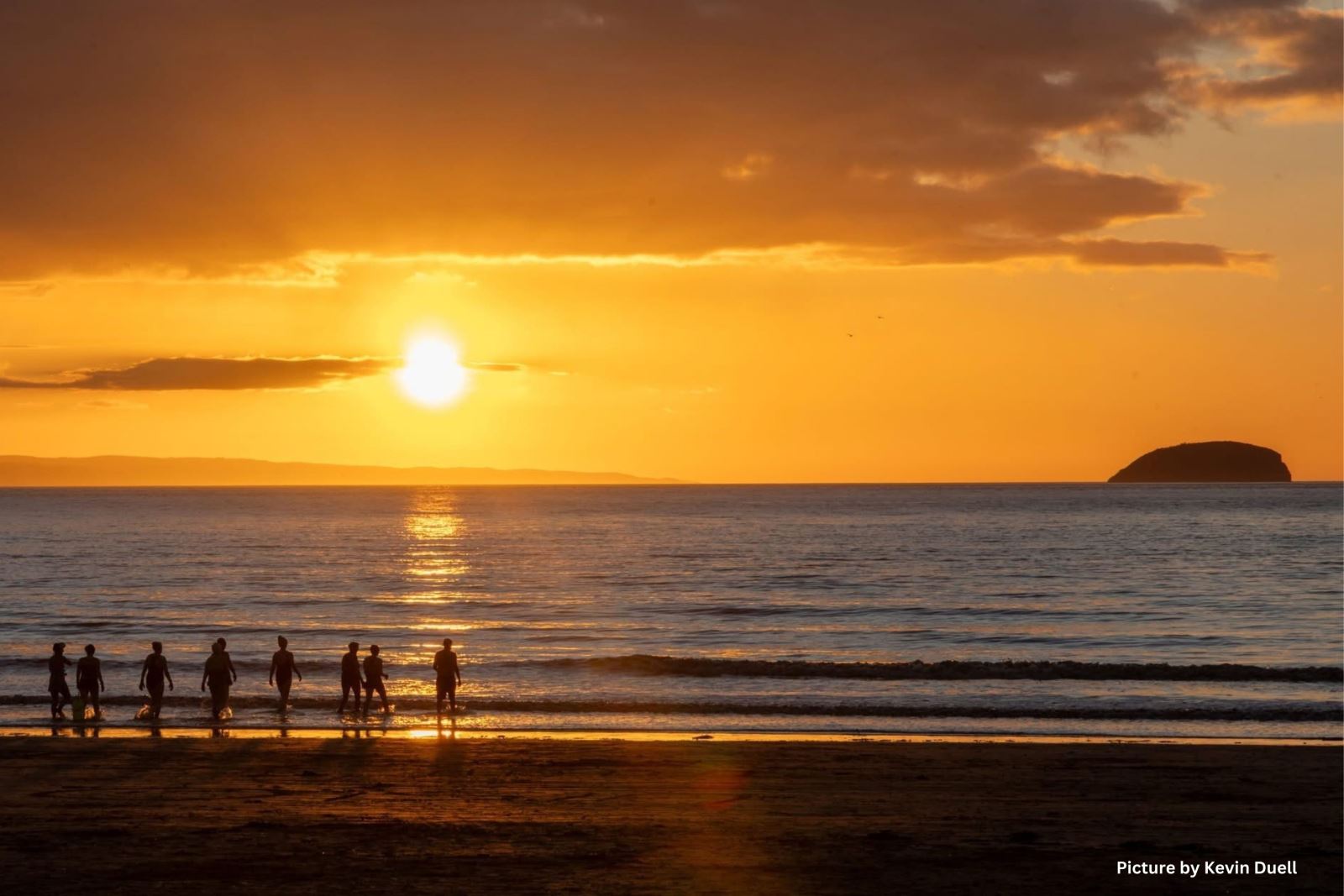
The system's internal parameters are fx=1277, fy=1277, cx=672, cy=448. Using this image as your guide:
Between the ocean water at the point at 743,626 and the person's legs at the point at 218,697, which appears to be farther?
the ocean water at the point at 743,626

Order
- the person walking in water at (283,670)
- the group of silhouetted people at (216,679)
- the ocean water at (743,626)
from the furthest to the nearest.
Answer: the ocean water at (743,626), the person walking in water at (283,670), the group of silhouetted people at (216,679)

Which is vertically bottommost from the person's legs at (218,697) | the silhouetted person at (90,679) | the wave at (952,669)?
the wave at (952,669)

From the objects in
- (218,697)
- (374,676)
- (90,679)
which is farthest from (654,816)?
(90,679)

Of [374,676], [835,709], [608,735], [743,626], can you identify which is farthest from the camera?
[743,626]

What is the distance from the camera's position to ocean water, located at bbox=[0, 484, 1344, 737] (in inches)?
1113

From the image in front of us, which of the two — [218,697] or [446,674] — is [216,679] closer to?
[218,697]

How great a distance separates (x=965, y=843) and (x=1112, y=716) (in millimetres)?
14180

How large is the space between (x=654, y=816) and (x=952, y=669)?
68.4 ft

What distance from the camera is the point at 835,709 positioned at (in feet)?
92.6

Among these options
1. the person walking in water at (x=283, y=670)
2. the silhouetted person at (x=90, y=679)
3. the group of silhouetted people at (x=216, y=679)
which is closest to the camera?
the group of silhouetted people at (x=216, y=679)

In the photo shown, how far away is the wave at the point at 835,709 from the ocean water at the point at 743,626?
110 mm

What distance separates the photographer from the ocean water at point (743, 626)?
92.7 feet

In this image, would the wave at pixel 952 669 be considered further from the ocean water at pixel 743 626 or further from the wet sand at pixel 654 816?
the wet sand at pixel 654 816

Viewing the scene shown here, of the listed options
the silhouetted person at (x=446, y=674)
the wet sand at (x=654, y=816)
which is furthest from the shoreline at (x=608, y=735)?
the wet sand at (x=654, y=816)
